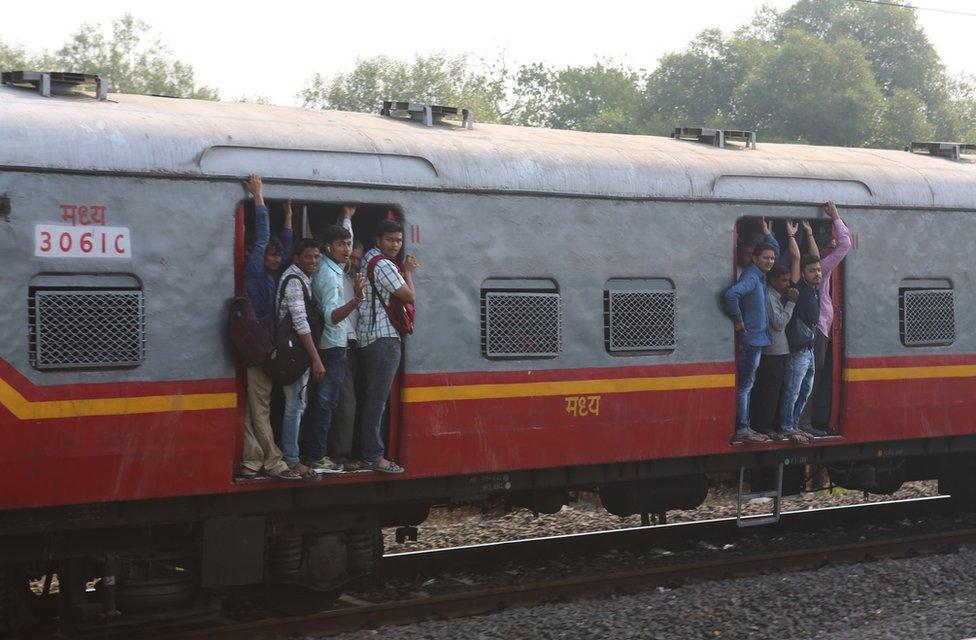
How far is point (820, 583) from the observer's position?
908cm

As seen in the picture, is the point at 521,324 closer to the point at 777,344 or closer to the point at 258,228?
the point at 258,228


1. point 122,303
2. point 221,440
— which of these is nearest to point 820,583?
point 221,440

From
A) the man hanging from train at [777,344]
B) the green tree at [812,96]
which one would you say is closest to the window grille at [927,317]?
the man hanging from train at [777,344]

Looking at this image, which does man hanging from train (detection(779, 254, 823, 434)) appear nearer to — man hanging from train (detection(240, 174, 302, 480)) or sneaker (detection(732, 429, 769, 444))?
sneaker (detection(732, 429, 769, 444))

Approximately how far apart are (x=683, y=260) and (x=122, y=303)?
4158 mm

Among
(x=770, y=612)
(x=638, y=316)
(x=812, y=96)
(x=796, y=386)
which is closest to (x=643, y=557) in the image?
(x=796, y=386)

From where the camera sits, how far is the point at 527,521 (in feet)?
38.0

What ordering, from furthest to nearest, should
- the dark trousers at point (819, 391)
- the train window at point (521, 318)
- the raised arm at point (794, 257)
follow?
the dark trousers at point (819, 391)
the raised arm at point (794, 257)
the train window at point (521, 318)

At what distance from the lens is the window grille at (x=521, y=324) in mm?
8477

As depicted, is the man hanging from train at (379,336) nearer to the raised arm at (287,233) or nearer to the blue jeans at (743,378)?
the raised arm at (287,233)

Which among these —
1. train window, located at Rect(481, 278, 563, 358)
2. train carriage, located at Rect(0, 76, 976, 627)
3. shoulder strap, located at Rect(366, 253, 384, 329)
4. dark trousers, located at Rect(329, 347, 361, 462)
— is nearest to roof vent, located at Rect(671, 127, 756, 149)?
train carriage, located at Rect(0, 76, 976, 627)

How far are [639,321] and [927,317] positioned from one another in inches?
116

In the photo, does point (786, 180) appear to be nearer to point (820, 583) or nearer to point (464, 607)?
point (820, 583)

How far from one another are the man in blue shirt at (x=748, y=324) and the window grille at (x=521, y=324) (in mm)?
1560
